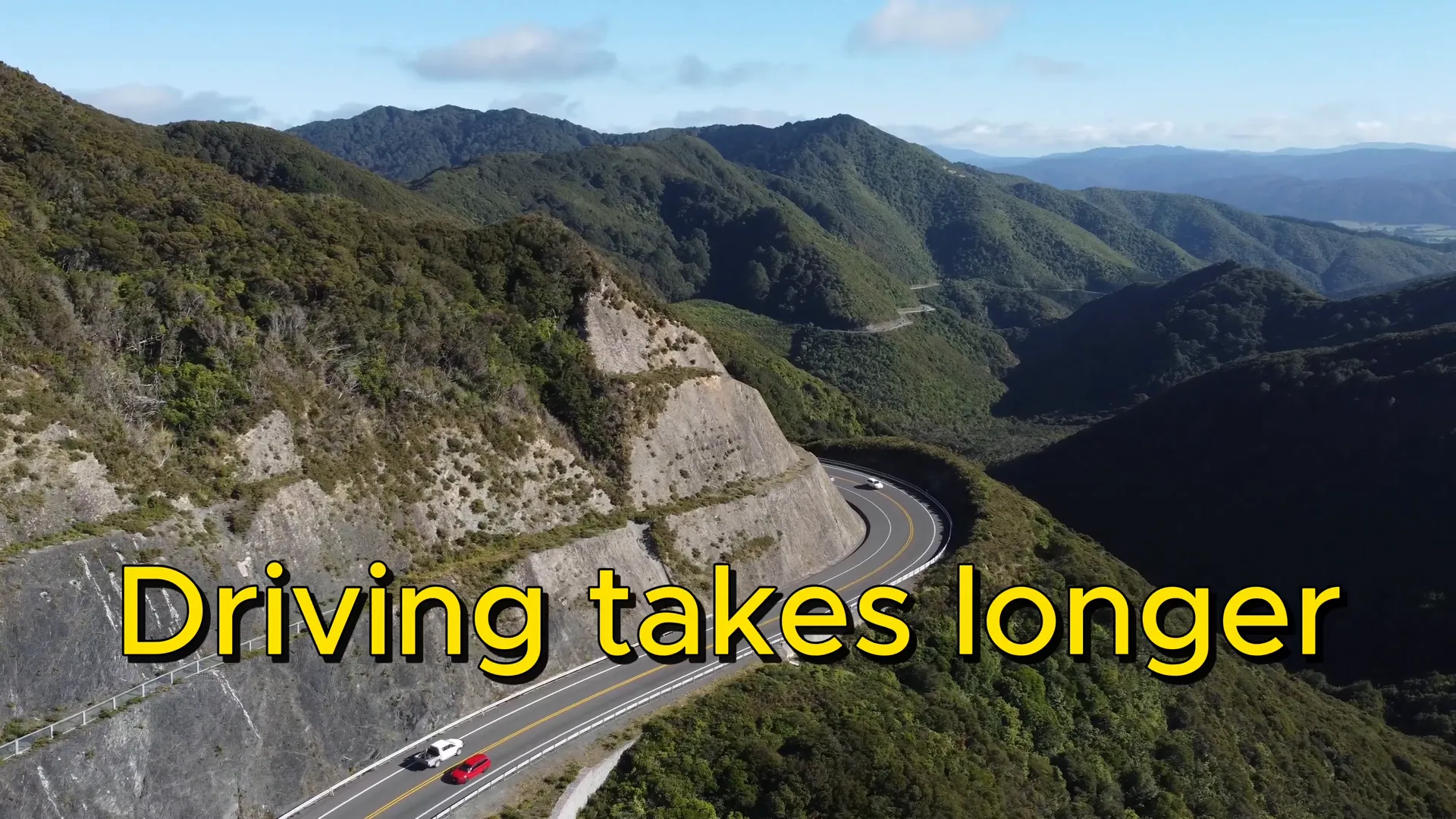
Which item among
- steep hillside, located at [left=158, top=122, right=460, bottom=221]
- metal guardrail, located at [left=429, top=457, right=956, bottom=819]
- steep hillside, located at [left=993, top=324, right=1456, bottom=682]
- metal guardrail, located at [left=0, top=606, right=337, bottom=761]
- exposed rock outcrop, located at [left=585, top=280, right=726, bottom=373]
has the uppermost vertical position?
steep hillside, located at [left=158, top=122, right=460, bottom=221]

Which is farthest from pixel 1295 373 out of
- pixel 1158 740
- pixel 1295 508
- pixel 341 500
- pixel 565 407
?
pixel 341 500

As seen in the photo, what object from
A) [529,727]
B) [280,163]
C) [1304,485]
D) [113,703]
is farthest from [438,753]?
[280,163]

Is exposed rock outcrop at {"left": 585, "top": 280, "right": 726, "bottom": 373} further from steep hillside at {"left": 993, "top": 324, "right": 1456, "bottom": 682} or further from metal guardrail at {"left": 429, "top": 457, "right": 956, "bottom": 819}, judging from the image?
steep hillside at {"left": 993, "top": 324, "right": 1456, "bottom": 682}

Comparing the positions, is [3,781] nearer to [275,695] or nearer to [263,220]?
[275,695]

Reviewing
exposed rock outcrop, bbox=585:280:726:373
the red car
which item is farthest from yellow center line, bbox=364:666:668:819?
exposed rock outcrop, bbox=585:280:726:373

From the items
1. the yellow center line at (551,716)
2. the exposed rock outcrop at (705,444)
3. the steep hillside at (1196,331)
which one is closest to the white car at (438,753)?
the yellow center line at (551,716)

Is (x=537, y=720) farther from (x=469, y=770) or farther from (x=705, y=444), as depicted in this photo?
(x=705, y=444)
